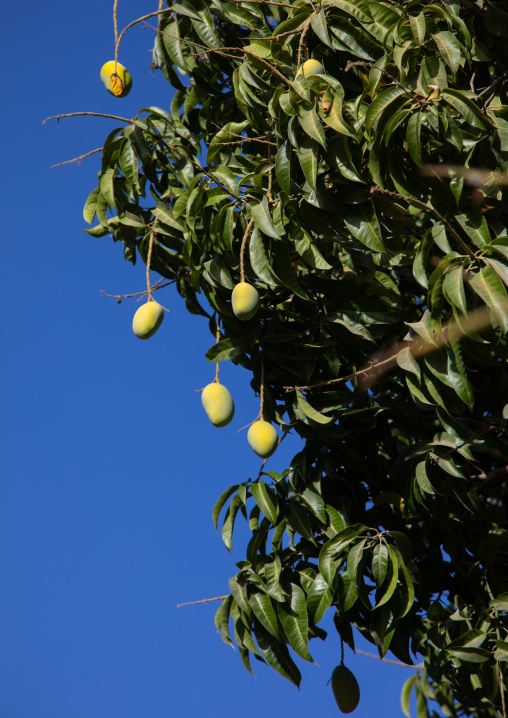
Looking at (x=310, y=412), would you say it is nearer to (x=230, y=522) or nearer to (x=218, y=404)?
(x=218, y=404)

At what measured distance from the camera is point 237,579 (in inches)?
85.2

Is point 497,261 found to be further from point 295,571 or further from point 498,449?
point 295,571

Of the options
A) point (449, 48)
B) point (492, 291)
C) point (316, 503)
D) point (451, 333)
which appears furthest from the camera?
point (316, 503)

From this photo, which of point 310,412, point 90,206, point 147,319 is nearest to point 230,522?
point 310,412

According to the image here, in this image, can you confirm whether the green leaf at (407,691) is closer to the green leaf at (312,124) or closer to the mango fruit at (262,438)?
the mango fruit at (262,438)

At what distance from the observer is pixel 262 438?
1.99 meters

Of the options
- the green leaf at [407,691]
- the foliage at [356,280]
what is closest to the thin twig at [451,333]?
the foliage at [356,280]

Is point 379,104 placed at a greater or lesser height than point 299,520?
greater

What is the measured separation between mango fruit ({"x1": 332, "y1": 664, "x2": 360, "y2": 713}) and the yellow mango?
950mm

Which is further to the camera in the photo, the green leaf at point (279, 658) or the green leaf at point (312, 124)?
the green leaf at point (279, 658)

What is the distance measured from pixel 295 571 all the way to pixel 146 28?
1.75 metres

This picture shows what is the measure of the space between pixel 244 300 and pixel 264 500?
59 cm

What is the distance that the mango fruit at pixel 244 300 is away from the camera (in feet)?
6.15

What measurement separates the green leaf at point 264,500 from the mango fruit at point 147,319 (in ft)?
1.75
